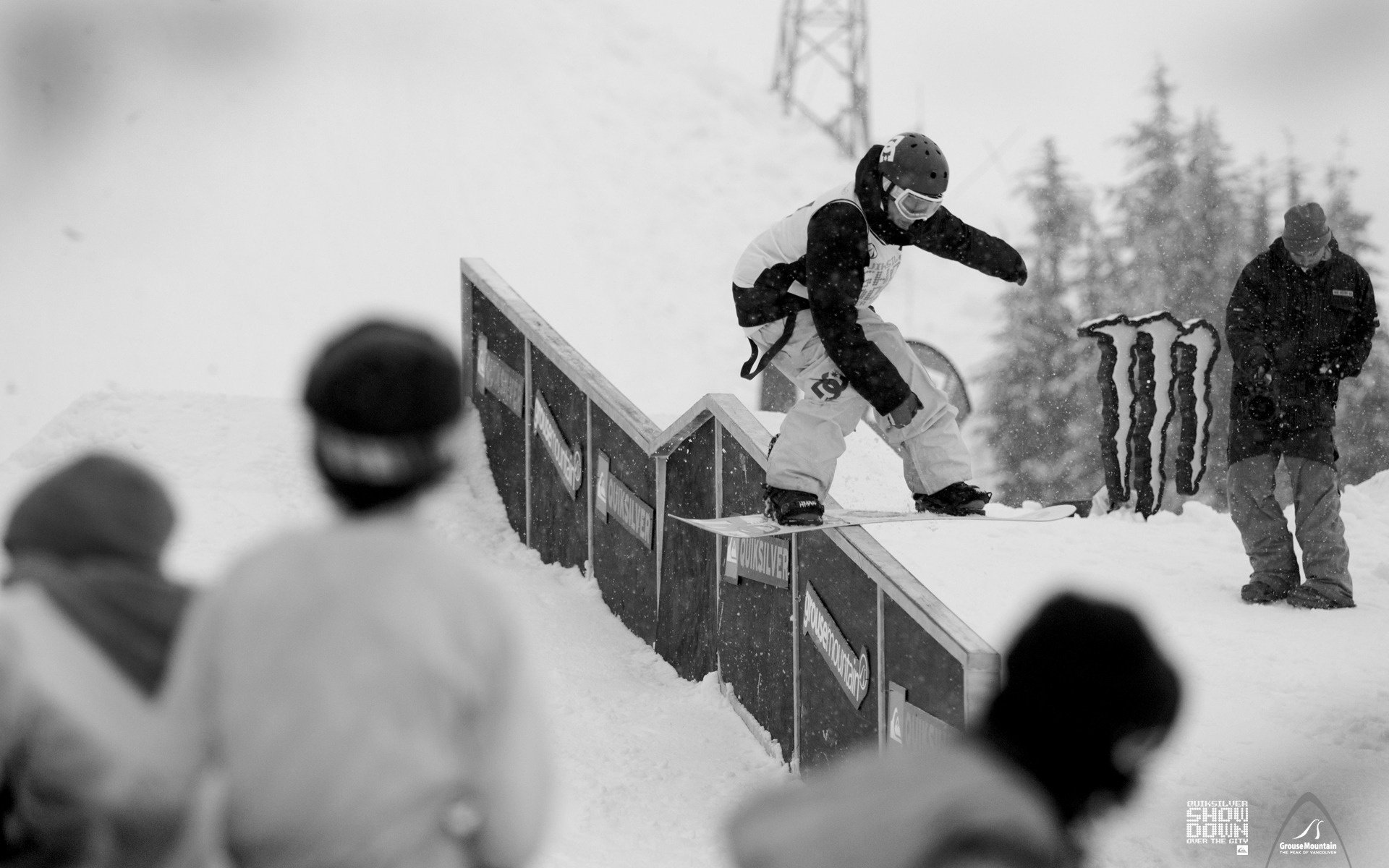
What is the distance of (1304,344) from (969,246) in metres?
2.48

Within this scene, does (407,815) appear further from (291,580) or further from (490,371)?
(490,371)

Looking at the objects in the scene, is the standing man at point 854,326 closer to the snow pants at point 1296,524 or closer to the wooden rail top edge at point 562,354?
the wooden rail top edge at point 562,354

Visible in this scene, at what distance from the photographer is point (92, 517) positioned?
6.75ft

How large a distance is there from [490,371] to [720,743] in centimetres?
426

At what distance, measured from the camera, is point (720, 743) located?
6613 millimetres

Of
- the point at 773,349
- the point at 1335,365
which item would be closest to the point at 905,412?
the point at 773,349

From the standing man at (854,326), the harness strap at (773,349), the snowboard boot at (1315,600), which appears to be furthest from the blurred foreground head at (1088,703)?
the snowboard boot at (1315,600)

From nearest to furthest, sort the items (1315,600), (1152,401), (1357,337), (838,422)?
(838,422) → (1315,600) → (1357,337) → (1152,401)

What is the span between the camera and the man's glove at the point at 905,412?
5.74m

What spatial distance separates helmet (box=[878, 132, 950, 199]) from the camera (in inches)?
214

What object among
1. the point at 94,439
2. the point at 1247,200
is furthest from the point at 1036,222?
the point at 94,439

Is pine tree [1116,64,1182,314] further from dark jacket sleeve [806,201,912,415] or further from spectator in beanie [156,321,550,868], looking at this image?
spectator in beanie [156,321,550,868]

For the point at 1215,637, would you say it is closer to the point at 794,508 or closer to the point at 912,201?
the point at 794,508

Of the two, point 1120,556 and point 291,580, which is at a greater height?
point 291,580
